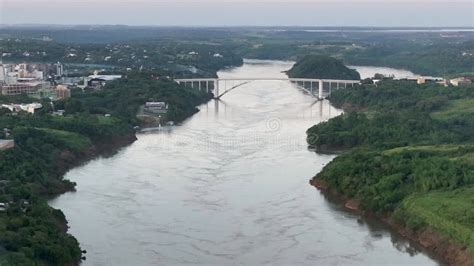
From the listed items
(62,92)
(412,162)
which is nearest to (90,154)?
(412,162)

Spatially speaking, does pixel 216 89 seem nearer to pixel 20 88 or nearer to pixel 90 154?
pixel 20 88

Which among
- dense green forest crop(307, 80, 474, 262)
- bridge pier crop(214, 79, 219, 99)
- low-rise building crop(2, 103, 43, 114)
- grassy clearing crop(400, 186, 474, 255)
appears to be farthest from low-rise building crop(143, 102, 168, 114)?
grassy clearing crop(400, 186, 474, 255)

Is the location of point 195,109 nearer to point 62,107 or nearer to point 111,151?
point 62,107

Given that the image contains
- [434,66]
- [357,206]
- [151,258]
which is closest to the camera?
[151,258]

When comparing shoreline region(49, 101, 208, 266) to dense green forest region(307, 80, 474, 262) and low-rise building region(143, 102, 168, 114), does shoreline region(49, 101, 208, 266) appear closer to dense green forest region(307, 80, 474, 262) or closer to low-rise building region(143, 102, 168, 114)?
low-rise building region(143, 102, 168, 114)

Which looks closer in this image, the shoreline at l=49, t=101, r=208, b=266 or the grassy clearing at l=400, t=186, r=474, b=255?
the grassy clearing at l=400, t=186, r=474, b=255

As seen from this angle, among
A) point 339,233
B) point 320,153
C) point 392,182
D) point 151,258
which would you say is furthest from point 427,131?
point 151,258

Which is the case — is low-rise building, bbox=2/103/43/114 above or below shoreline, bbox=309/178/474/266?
above
